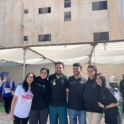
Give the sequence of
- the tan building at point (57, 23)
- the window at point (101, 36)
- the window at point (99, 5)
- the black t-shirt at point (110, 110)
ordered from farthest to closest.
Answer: the window at point (99, 5) < the window at point (101, 36) < the tan building at point (57, 23) < the black t-shirt at point (110, 110)

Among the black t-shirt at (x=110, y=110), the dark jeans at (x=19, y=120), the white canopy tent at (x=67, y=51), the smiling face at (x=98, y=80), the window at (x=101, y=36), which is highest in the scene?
the window at (x=101, y=36)

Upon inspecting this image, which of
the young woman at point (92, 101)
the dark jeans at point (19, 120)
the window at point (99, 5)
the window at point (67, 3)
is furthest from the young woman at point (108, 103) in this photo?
the window at point (67, 3)

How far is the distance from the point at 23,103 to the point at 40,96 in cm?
36

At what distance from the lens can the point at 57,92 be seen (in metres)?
3.49

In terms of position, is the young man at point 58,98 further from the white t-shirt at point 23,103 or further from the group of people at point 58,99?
the white t-shirt at point 23,103

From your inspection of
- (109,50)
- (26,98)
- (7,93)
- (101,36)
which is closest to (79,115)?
(26,98)

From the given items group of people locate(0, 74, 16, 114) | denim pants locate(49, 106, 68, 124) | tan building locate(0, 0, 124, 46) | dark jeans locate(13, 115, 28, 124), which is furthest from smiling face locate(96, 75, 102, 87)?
tan building locate(0, 0, 124, 46)

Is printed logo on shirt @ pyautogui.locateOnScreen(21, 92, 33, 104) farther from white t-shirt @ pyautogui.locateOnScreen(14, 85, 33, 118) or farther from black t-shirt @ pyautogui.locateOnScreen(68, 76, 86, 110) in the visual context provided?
black t-shirt @ pyautogui.locateOnScreen(68, 76, 86, 110)

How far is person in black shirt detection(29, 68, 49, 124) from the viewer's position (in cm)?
346

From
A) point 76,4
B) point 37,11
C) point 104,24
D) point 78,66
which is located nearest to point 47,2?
point 37,11

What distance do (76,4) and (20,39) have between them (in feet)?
20.3

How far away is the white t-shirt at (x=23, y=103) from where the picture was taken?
3.42 m

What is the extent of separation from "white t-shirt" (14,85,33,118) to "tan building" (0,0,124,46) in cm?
1204

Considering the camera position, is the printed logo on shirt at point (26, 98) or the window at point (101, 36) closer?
the printed logo on shirt at point (26, 98)
